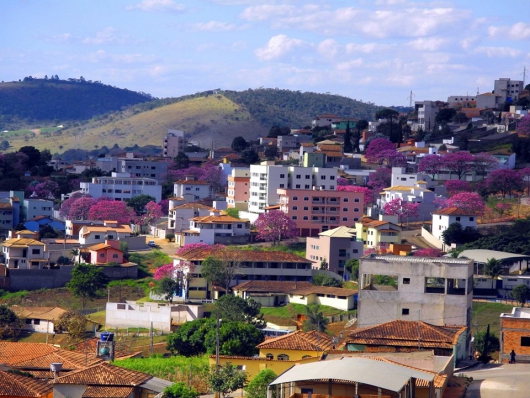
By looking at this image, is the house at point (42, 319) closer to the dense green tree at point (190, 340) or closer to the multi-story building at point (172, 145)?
the dense green tree at point (190, 340)

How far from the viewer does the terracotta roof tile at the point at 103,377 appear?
92.7 ft

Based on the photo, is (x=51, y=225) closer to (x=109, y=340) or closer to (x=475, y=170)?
(x=475, y=170)

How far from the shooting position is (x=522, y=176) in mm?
84812

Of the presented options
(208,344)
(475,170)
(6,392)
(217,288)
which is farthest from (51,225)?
(6,392)

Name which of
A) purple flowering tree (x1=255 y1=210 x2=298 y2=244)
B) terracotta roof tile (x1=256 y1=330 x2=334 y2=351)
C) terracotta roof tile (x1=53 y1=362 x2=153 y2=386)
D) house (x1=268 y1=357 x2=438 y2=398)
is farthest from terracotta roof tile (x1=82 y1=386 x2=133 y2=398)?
purple flowering tree (x1=255 y1=210 x2=298 y2=244)

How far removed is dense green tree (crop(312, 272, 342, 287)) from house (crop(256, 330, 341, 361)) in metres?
22.6

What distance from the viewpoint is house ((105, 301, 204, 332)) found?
53969 mm

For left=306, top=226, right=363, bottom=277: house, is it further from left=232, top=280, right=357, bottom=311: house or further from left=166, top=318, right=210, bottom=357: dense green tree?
left=166, top=318, right=210, bottom=357: dense green tree

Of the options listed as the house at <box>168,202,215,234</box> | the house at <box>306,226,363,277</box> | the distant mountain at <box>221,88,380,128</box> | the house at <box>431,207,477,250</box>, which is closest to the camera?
the house at <box>306,226,363,277</box>

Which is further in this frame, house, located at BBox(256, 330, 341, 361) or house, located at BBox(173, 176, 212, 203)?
house, located at BBox(173, 176, 212, 203)

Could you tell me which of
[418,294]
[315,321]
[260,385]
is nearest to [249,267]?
[315,321]

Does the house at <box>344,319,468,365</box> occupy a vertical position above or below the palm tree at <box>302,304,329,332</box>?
above

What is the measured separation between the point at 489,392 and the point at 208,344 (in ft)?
52.6

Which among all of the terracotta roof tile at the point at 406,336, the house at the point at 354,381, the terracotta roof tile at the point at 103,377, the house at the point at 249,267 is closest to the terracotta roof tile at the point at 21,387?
the terracotta roof tile at the point at 103,377
